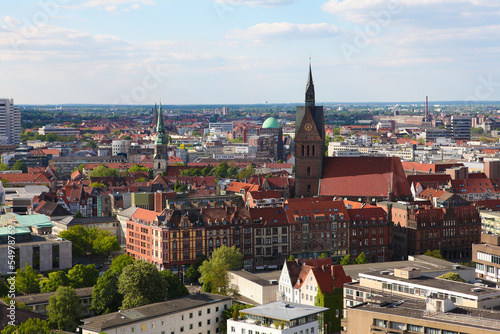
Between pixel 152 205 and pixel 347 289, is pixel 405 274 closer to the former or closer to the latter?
pixel 347 289

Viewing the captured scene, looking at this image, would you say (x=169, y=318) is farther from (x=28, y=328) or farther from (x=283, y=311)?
(x=28, y=328)

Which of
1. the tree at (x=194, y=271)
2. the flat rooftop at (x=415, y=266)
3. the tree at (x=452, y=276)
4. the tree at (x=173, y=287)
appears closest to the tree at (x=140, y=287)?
the tree at (x=173, y=287)

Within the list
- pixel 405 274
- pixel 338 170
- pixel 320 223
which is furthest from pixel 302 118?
pixel 405 274

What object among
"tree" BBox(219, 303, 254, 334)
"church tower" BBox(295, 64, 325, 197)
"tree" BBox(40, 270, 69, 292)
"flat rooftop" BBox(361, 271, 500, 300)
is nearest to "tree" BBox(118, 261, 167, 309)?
"tree" BBox(219, 303, 254, 334)

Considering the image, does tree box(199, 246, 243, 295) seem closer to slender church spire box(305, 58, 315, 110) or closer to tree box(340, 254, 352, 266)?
tree box(340, 254, 352, 266)

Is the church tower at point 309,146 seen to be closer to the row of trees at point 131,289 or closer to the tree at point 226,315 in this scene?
the row of trees at point 131,289

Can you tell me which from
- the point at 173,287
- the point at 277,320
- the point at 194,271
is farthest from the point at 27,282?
the point at 277,320
